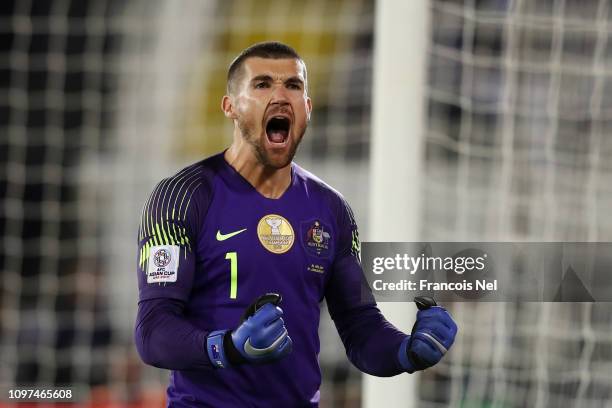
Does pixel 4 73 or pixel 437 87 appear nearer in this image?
pixel 437 87

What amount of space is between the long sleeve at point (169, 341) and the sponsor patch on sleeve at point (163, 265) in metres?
0.07

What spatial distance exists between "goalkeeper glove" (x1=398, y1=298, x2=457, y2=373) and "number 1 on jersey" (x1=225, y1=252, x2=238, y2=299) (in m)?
0.46

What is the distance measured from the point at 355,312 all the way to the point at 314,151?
3.26 metres

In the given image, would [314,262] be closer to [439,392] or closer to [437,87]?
[439,392]

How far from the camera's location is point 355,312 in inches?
115

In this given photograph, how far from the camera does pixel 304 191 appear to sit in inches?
114

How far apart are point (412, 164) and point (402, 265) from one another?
0.37m

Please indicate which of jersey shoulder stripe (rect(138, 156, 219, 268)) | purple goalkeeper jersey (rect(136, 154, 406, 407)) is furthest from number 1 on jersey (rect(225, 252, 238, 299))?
jersey shoulder stripe (rect(138, 156, 219, 268))

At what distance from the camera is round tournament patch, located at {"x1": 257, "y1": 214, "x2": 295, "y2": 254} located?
8.93 feet

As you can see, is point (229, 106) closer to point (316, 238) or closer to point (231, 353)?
point (316, 238)

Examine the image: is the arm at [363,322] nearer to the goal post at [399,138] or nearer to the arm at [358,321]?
the arm at [358,321]

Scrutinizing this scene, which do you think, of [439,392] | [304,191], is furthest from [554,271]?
[304,191]

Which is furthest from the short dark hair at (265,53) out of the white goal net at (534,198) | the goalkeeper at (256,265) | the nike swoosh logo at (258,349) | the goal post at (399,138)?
the white goal net at (534,198)

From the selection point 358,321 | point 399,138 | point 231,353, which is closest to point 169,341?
point 231,353
